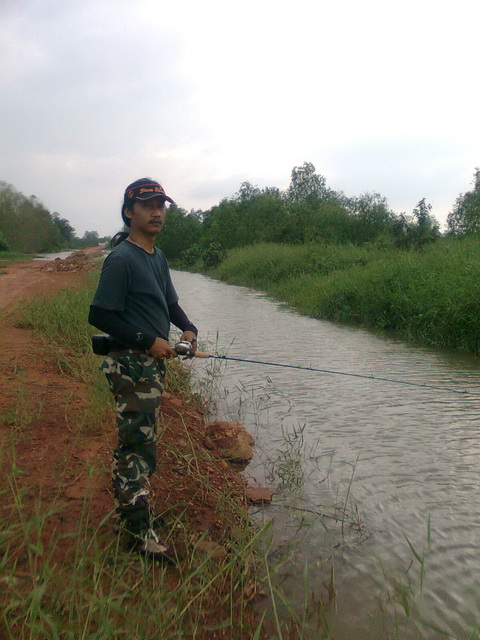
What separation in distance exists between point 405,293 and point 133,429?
1003cm

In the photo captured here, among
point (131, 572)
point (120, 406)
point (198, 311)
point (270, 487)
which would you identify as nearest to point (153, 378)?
point (120, 406)

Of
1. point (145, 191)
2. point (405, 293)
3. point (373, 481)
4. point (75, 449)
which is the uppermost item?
point (145, 191)

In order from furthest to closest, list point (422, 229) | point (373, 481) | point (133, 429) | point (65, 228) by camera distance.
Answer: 1. point (65, 228)
2. point (422, 229)
3. point (373, 481)
4. point (133, 429)

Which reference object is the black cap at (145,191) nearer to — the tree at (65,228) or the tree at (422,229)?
the tree at (422,229)

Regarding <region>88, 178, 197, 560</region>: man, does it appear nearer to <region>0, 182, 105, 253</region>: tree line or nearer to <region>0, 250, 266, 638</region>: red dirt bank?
<region>0, 250, 266, 638</region>: red dirt bank

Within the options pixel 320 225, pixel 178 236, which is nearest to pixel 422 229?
pixel 320 225

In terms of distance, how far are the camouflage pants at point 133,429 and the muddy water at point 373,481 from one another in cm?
82

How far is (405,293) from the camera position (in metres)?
11.9

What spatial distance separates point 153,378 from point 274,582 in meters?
1.17

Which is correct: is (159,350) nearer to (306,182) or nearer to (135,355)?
(135,355)

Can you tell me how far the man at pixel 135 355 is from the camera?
265 centimetres

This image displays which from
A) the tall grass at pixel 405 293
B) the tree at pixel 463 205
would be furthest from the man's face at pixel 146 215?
the tree at pixel 463 205

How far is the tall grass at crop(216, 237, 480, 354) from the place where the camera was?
9797 millimetres

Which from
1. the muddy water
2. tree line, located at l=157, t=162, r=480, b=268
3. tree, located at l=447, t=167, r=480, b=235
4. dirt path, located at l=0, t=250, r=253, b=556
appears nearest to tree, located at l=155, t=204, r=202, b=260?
tree line, located at l=157, t=162, r=480, b=268
